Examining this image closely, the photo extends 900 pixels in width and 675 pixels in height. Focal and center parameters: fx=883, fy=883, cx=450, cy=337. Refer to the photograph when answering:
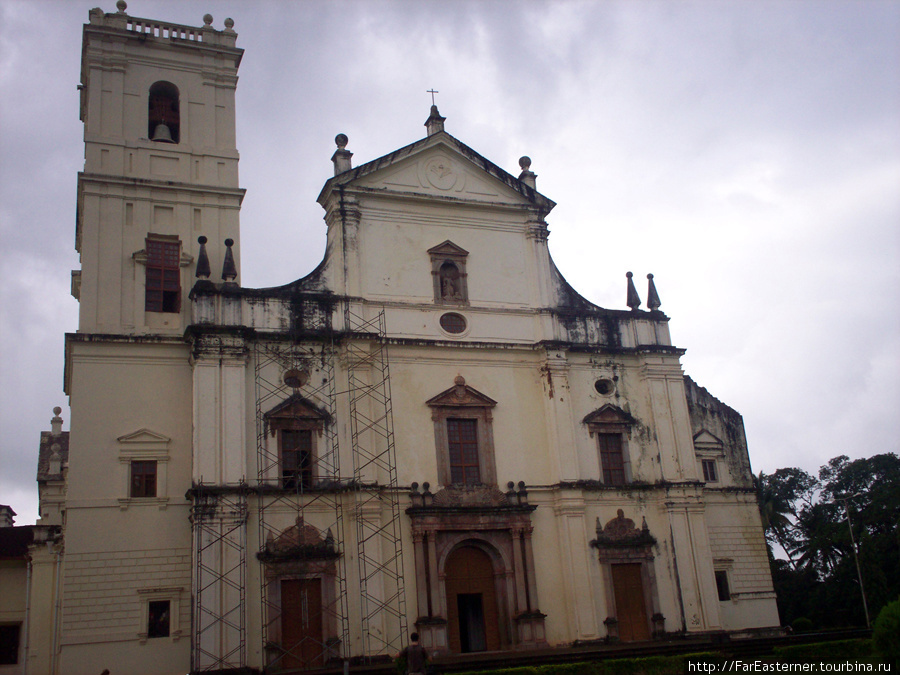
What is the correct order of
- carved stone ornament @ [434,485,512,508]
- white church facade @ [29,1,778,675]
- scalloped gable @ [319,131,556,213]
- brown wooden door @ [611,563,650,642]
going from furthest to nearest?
scalloped gable @ [319,131,556,213], brown wooden door @ [611,563,650,642], carved stone ornament @ [434,485,512,508], white church facade @ [29,1,778,675]

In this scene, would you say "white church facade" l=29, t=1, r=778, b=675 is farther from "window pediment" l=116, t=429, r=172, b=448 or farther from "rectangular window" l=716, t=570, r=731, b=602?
"rectangular window" l=716, t=570, r=731, b=602

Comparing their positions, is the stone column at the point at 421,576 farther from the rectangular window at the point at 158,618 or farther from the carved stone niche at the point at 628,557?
the rectangular window at the point at 158,618

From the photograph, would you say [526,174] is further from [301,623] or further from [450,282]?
[301,623]

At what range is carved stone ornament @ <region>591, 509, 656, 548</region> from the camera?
961 inches

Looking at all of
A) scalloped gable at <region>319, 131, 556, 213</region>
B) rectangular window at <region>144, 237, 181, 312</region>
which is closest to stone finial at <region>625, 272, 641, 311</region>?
scalloped gable at <region>319, 131, 556, 213</region>

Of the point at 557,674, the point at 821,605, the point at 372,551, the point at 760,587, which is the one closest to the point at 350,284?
the point at 372,551

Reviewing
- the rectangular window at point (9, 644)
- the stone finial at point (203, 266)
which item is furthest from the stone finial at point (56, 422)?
the stone finial at point (203, 266)

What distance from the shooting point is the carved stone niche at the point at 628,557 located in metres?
23.9

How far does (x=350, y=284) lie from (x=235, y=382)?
437 cm

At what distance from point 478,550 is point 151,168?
1381cm

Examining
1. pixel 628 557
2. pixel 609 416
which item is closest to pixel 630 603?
pixel 628 557

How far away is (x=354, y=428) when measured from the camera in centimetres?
2302

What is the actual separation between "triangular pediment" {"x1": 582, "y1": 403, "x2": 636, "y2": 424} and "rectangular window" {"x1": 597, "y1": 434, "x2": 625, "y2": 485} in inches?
17.3

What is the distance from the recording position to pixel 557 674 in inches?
668
